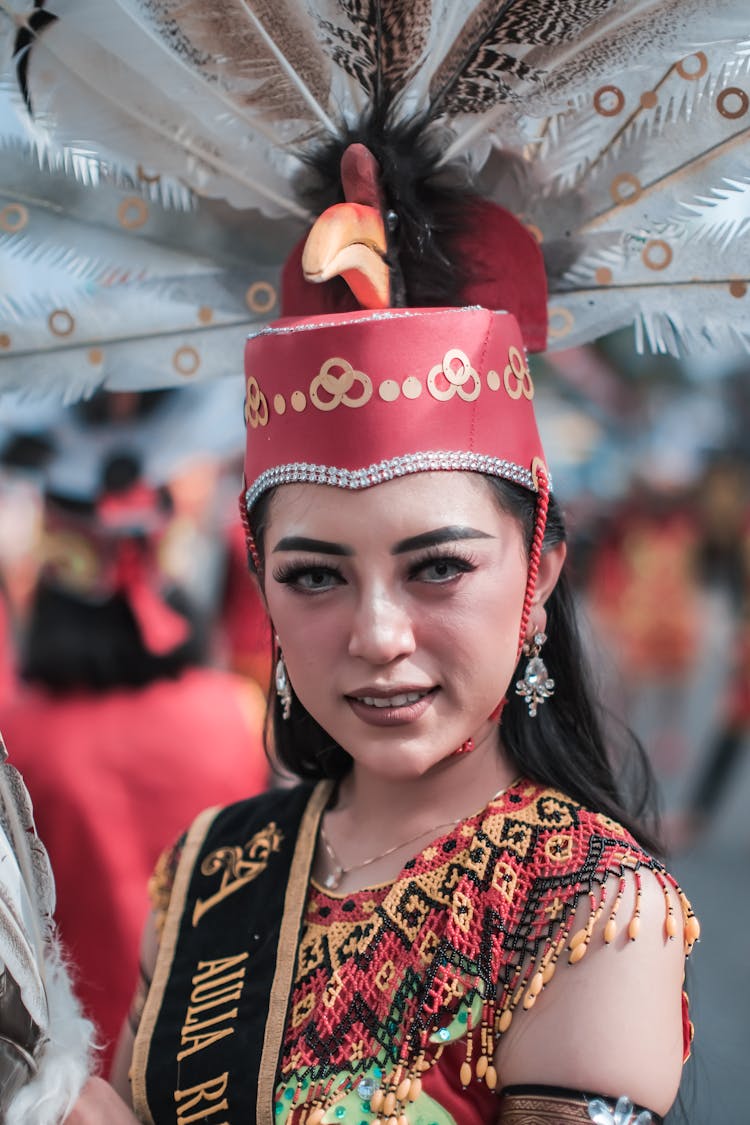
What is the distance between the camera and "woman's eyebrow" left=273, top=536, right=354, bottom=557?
1.93m

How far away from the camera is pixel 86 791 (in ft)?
12.4

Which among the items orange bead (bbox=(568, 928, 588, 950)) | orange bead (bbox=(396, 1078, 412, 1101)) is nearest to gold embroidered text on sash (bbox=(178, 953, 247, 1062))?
orange bead (bbox=(396, 1078, 412, 1101))

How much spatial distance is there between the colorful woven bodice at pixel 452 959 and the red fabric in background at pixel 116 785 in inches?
67.4

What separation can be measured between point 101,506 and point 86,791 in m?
0.86

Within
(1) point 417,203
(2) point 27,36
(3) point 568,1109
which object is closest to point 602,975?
(3) point 568,1109

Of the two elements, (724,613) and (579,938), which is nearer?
(579,938)

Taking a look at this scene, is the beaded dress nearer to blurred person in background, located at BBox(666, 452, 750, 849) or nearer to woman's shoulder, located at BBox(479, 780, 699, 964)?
woman's shoulder, located at BBox(479, 780, 699, 964)

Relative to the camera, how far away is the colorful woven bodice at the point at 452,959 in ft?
6.15

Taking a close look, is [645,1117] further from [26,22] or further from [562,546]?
[26,22]

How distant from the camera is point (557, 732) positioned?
2.26 meters

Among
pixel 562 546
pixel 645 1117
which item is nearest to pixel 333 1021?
pixel 645 1117

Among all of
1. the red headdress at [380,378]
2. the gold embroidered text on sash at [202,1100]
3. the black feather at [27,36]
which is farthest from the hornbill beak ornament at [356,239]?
the gold embroidered text on sash at [202,1100]

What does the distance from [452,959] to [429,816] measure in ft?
0.96

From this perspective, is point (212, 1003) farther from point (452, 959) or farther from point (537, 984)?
point (537, 984)
